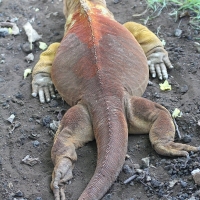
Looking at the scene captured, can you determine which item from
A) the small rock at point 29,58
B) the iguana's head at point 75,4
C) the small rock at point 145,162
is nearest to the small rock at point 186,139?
the small rock at point 145,162

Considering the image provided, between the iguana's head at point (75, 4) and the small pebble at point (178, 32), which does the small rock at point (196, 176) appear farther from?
the small pebble at point (178, 32)

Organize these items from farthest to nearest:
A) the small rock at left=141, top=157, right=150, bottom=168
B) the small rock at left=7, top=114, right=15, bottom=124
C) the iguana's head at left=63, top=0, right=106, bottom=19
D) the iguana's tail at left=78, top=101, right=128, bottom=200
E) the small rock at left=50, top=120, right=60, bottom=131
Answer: the iguana's head at left=63, top=0, right=106, bottom=19, the small rock at left=7, top=114, right=15, bottom=124, the small rock at left=50, top=120, right=60, bottom=131, the small rock at left=141, top=157, right=150, bottom=168, the iguana's tail at left=78, top=101, right=128, bottom=200

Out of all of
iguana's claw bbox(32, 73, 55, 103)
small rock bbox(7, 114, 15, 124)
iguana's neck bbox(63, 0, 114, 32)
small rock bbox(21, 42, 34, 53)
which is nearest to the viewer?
small rock bbox(7, 114, 15, 124)

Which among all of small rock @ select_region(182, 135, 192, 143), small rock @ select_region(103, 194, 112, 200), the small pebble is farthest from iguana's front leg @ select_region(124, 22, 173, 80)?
small rock @ select_region(103, 194, 112, 200)

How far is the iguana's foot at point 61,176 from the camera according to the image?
14.0ft

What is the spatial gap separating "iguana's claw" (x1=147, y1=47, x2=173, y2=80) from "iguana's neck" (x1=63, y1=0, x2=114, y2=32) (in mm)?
734

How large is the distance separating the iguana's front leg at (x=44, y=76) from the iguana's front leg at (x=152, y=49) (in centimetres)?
103

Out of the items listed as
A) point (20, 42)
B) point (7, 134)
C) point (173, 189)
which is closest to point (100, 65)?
point (7, 134)

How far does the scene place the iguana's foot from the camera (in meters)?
4.26

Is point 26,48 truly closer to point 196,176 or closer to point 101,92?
point 101,92

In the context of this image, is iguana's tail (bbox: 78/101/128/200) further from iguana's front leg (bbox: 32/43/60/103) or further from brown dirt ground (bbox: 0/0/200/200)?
iguana's front leg (bbox: 32/43/60/103)

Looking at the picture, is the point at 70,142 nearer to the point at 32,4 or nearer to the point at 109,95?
the point at 109,95

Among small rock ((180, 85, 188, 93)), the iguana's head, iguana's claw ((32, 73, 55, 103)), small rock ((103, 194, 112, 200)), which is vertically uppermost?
the iguana's head

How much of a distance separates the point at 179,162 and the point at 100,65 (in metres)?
1.28
